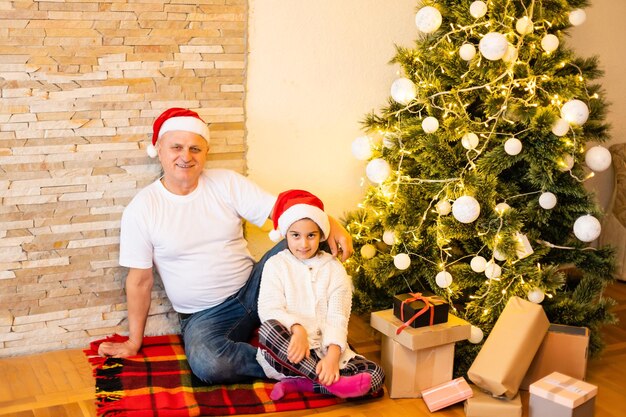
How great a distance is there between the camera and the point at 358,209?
315 centimetres

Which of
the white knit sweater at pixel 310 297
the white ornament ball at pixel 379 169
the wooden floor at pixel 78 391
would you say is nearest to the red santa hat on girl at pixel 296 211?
the white knit sweater at pixel 310 297

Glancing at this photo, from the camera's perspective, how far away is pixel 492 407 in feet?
7.70

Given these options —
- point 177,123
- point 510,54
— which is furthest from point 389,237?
point 177,123

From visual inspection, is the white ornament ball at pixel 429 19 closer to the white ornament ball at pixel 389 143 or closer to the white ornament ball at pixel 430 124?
the white ornament ball at pixel 430 124

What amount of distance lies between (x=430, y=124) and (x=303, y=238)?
2.05 ft

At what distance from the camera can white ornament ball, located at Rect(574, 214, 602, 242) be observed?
8.35ft

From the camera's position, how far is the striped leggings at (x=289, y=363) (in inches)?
94.1

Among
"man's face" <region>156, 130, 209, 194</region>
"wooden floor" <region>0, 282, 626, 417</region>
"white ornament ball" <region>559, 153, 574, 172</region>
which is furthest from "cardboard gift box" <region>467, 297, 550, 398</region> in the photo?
"man's face" <region>156, 130, 209, 194</region>

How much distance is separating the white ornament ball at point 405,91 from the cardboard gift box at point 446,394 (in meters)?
1.03

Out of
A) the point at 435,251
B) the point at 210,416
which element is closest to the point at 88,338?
the point at 210,416

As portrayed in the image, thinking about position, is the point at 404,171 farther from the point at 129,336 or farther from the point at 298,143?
the point at 129,336

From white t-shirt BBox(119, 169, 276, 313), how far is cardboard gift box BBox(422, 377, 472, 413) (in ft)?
2.70

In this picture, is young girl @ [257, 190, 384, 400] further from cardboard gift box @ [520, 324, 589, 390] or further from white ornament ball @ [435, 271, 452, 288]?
cardboard gift box @ [520, 324, 589, 390]

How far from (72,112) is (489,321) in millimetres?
1693
